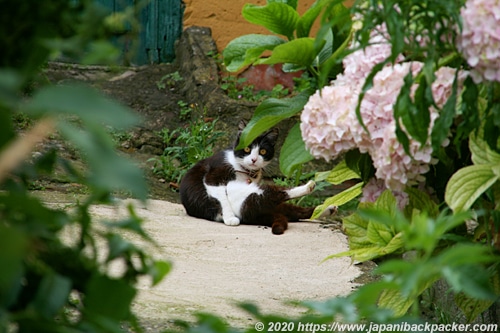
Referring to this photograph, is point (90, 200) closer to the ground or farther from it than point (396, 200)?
farther from it

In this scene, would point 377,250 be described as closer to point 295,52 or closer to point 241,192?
point 295,52

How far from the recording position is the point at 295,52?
204 centimetres

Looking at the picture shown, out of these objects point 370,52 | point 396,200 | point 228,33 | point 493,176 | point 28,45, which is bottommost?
point 228,33

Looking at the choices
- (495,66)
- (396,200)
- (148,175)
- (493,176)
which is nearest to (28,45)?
(495,66)

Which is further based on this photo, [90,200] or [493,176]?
[493,176]

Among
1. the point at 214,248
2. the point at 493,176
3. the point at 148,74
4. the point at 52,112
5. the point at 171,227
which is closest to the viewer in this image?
the point at 52,112

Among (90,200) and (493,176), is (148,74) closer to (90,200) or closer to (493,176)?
(493,176)

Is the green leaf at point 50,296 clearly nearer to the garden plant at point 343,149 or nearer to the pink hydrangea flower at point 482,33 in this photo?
the garden plant at point 343,149

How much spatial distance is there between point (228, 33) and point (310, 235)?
364cm

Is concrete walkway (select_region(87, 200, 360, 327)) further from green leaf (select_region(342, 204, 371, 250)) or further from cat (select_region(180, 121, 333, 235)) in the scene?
green leaf (select_region(342, 204, 371, 250))

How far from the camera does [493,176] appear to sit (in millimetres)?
1665

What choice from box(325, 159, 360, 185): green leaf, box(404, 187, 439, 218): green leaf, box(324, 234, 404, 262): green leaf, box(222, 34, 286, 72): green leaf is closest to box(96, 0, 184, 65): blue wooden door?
box(222, 34, 286, 72): green leaf

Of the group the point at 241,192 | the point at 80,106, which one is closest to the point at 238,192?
the point at 241,192

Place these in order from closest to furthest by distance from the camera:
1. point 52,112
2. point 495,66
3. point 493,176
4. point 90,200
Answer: point 52,112
point 90,200
point 495,66
point 493,176
